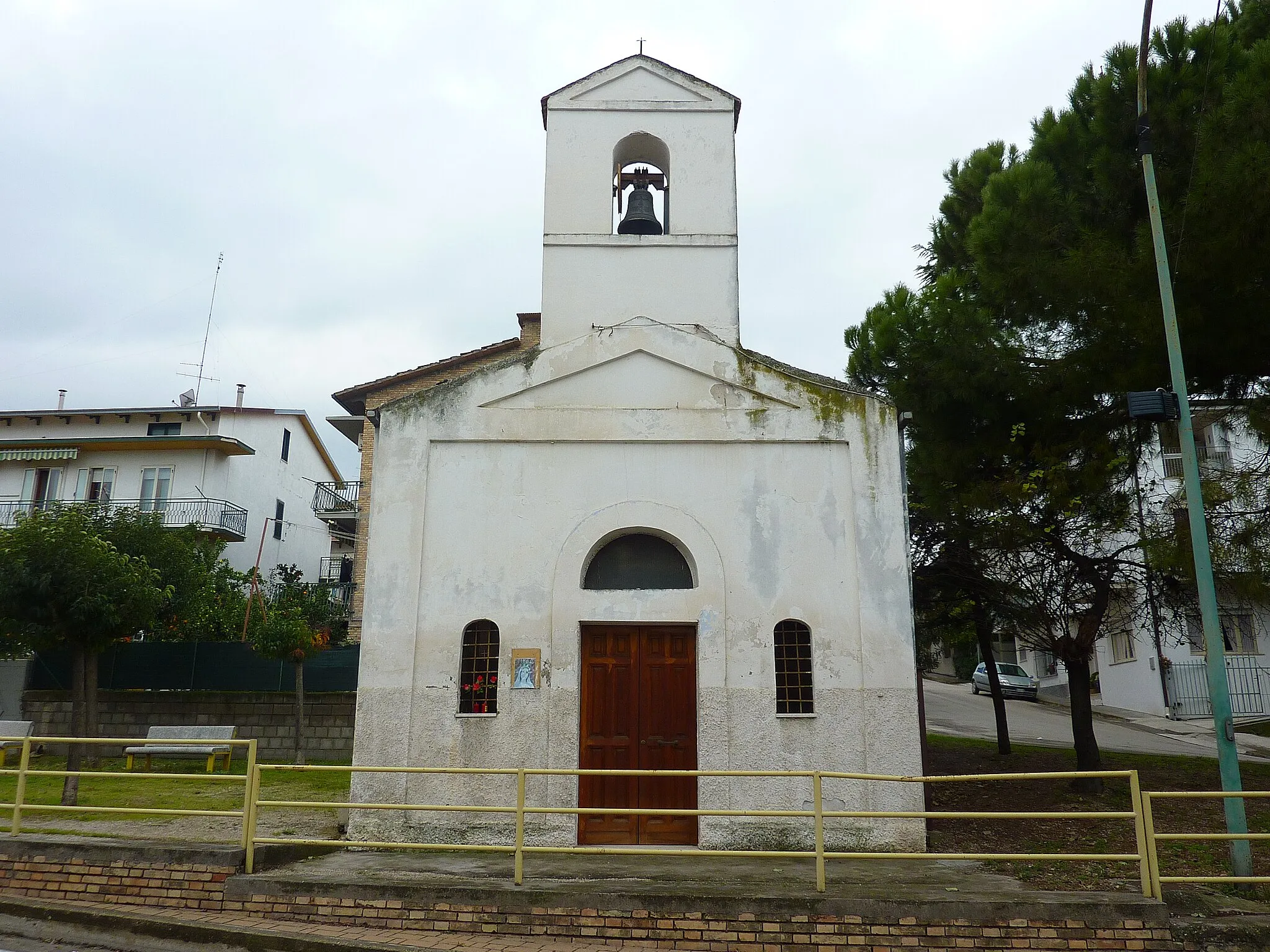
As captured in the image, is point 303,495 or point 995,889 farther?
point 303,495

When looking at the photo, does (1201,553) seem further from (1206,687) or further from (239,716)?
(1206,687)

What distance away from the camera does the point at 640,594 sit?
10.5 m

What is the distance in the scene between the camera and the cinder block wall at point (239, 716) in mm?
Answer: 17906

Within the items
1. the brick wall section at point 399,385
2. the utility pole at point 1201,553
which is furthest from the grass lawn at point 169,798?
the utility pole at point 1201,553

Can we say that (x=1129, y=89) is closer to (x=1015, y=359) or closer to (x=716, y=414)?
(x=1015, y=359)

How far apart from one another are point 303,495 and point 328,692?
2012 cm

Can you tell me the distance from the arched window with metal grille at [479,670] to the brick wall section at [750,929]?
279 cm

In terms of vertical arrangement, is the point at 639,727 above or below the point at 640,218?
below

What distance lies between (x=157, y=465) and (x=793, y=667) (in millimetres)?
26933

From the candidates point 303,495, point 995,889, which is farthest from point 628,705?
point 303,495

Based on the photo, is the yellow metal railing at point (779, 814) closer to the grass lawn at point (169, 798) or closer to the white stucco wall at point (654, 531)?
the grass lawn at point (169, 798)

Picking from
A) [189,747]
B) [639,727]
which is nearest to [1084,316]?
[639,727]

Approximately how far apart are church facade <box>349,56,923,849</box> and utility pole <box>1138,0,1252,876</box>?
2.71 m

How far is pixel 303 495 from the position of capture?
36.8m
